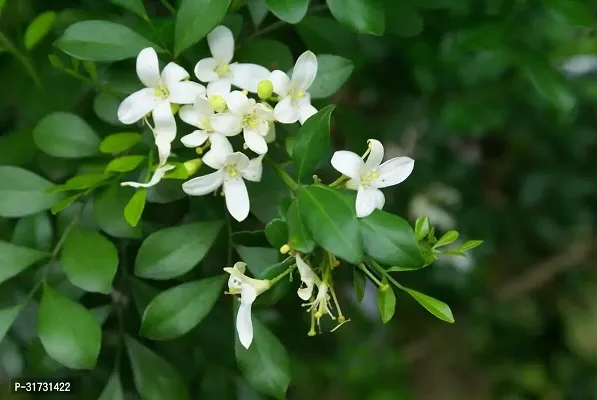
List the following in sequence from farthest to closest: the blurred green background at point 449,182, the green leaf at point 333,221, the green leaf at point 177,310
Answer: the blurred green background at point 449,182 < the green leaf at point 177,310 < the green leaf at point 333,221

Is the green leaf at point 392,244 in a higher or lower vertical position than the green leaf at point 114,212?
higher

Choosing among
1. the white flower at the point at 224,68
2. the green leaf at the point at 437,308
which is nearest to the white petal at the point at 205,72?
the white flower at the point at 224,68

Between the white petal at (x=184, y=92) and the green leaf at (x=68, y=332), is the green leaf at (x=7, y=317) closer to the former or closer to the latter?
the green leaf at (x=68, y=332)

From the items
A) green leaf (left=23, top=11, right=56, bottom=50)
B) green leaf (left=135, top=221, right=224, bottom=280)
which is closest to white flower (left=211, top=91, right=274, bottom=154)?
green leaf (left=135, top=221, right=224, bottom=280)

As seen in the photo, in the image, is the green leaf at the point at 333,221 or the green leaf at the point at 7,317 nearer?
the green leaf at the point at 333,221

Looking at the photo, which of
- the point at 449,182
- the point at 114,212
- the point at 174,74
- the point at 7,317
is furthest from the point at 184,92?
the point at 449,182

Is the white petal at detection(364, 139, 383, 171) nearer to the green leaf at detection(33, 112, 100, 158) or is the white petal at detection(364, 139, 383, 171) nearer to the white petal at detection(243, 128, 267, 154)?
the white petal at detection(243, 128, 267, 154)

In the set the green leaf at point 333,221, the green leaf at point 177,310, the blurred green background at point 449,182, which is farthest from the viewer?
the blurred green background at point 449,182

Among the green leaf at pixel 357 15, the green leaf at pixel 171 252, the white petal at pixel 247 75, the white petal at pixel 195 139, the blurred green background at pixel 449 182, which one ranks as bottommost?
the blurred green background at pixel 449 182
